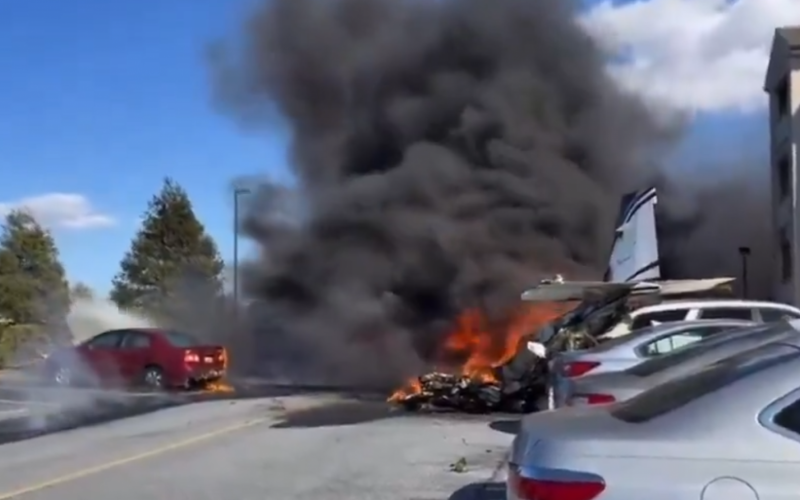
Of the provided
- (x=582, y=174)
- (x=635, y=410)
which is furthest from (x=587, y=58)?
(x=635, y=410)

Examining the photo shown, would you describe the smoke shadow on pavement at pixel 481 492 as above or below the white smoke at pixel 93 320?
below

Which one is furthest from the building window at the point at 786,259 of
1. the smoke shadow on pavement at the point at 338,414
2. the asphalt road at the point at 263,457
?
the asphalt road at the point at 263,457

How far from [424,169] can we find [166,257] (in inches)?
688

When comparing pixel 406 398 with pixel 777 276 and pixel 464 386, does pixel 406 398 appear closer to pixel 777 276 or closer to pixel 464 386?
pixel 464 386

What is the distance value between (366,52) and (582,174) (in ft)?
20.8

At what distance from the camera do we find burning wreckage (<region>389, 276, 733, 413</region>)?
43.3ft

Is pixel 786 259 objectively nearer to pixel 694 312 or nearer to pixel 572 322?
pixel 694 312

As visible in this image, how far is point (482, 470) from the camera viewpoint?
32.1 feet

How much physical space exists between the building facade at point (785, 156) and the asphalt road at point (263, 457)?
14.2 meters

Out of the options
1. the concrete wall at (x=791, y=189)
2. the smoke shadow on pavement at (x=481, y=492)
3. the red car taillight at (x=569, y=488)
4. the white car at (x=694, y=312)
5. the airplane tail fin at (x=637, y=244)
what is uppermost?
the concrete wall at (x=791, y=189)

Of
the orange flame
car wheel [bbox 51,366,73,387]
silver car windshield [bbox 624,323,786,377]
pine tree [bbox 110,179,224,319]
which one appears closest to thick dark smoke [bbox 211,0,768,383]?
the orange flame

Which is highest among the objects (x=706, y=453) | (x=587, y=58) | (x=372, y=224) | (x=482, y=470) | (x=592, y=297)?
(x=587, y=58)

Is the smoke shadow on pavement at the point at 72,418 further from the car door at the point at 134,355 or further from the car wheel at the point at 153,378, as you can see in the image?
the car door at the point at 134,355

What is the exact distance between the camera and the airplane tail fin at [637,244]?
1525 cm
